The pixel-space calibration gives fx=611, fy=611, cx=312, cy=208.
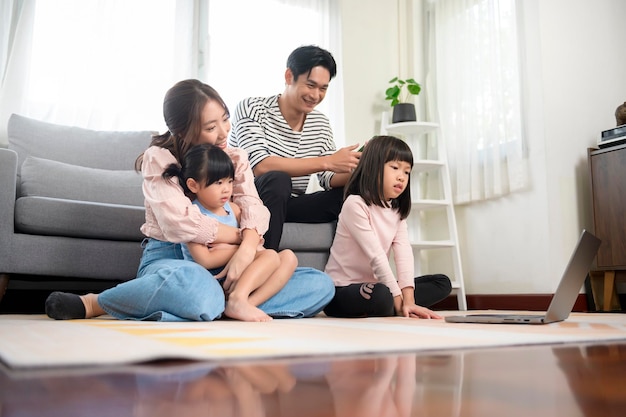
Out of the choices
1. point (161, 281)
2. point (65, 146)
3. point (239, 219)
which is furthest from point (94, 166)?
point (161, 281)

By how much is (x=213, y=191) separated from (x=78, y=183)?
126 centimetres

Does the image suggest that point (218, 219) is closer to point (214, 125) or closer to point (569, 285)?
point (214, 125)

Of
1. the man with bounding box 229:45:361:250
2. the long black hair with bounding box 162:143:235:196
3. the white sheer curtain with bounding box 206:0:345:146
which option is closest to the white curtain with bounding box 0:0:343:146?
the white sheer curtain with bounding box 206:0:345:146

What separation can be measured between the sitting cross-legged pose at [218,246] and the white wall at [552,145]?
5.93ft

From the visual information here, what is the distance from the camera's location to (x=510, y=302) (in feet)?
10.3

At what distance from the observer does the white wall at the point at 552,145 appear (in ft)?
9.94

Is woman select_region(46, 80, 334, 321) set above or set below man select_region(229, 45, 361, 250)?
below

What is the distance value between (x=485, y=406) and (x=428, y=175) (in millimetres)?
3501

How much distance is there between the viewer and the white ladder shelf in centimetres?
334

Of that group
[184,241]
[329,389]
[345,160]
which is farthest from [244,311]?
[329,389]

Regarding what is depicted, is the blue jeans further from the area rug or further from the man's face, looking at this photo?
the man's face

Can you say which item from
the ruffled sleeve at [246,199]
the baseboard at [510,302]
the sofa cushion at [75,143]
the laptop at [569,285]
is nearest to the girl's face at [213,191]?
the ruffled sleeve at [246,199]

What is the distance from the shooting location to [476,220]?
346cm

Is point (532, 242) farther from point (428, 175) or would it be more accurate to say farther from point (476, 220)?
point (428, 175)
